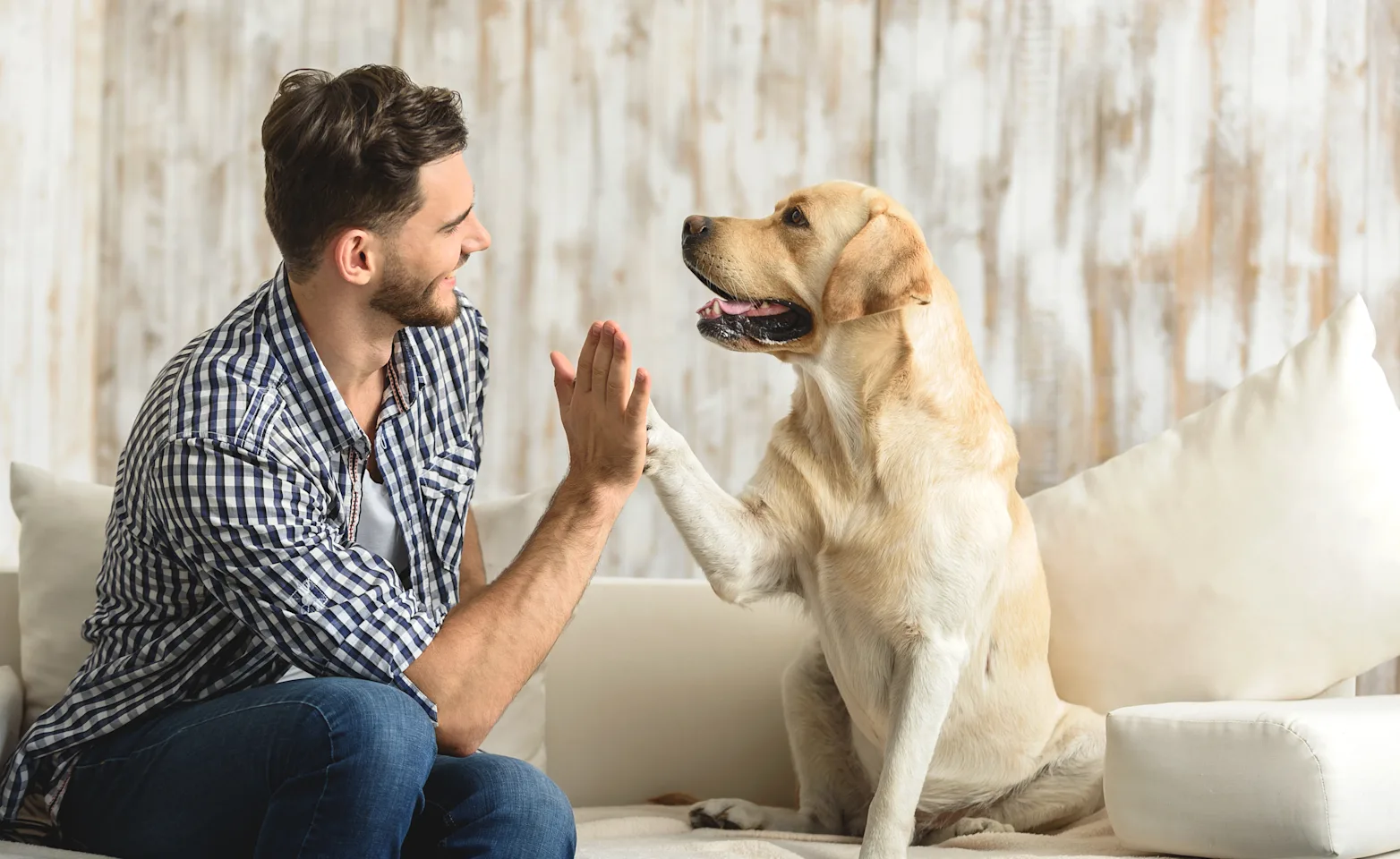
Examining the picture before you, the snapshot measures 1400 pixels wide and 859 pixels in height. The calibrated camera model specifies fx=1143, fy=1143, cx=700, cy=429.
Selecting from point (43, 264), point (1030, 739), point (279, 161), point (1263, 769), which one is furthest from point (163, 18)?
point (1263, 769)

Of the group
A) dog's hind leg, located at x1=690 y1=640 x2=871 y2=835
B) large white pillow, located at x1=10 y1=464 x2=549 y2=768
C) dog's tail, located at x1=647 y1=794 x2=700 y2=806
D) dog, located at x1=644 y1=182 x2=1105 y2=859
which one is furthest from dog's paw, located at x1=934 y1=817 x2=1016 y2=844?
large white pillow, located at x1=10 y1=464 x2=549 y2=768

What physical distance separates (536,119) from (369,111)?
1.15 m

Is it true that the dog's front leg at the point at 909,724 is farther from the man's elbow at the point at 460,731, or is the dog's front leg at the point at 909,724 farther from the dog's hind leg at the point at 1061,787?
the man's elbow at the point at 460,731

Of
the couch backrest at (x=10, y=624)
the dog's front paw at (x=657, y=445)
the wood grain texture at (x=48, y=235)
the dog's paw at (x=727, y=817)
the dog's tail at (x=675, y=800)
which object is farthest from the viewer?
the wood grain texture at (x=48, y=235)

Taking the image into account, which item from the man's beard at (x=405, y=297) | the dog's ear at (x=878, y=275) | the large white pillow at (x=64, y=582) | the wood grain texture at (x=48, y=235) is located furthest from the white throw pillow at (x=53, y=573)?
the dog's ear at (x=878, y=275)

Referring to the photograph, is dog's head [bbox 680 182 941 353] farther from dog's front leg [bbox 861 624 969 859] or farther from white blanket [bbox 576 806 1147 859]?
white blanket [bbox 576 806 1147 859]

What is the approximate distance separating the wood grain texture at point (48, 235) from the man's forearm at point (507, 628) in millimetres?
1239

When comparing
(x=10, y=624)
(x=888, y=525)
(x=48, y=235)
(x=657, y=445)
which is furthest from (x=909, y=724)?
(x=48, y=235)

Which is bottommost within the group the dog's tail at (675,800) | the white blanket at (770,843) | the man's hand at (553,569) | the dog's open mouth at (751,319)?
the dog's tail at (675,800)

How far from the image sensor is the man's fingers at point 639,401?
4.58 ft

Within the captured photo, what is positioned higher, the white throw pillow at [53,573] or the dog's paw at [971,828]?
the white throw pillow at [53,573]

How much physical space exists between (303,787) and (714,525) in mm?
637

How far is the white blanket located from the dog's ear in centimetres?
74

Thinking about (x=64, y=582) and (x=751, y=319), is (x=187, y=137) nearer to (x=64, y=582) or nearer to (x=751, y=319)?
(x=64, y=582)
